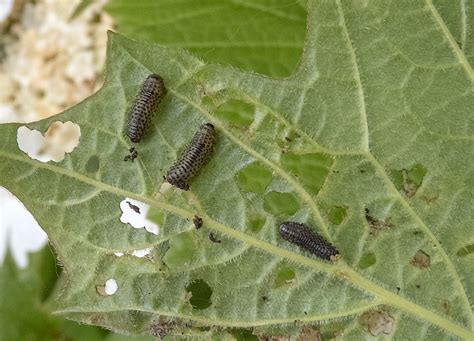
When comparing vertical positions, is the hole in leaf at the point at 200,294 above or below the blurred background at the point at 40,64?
above

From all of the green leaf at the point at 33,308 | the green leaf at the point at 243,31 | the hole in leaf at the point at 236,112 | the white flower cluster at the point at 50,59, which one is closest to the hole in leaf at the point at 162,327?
the hole in leaf at the point at 236,112

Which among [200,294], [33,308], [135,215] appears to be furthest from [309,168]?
[33,308]

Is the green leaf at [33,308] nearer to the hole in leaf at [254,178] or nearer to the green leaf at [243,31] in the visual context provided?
the green leaf at [243,31]

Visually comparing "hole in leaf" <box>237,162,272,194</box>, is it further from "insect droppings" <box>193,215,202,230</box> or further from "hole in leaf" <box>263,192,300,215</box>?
"insect droppings" <box>193,215,202,230</box>

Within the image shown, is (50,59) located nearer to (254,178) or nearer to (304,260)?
(254,178)

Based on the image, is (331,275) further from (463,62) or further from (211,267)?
(463,62)

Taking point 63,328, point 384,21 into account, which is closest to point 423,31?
point 384,21

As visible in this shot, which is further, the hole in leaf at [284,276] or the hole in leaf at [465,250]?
Answer: the hole in leaf at [284,276]

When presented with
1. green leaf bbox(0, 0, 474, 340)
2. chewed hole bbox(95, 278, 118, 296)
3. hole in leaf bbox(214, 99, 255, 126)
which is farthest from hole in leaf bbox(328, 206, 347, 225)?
chewed hole bbox(95, 278, 118, 296)
